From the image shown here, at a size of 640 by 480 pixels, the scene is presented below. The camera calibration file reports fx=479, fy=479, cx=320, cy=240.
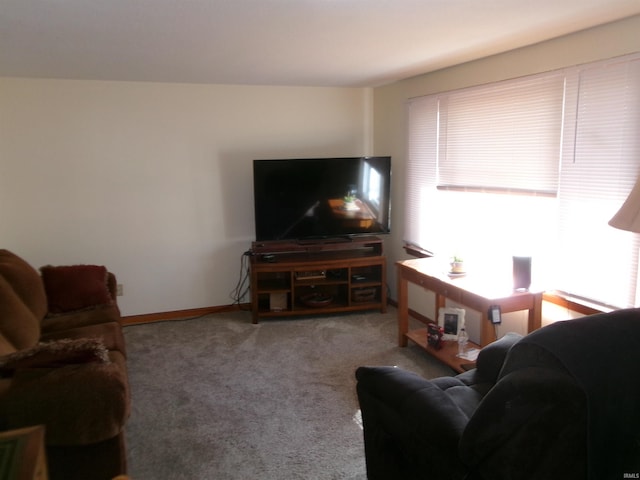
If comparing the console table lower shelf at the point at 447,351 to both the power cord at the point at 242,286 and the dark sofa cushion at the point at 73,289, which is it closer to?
the power cord at the point at 242,286

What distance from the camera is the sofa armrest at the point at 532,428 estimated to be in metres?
1.27

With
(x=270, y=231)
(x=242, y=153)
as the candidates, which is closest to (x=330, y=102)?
(x=242, y=153)

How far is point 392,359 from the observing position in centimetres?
353

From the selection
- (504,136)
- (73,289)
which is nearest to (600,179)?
(504,136)

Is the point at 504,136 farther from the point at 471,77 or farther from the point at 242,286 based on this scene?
the point at 242,286

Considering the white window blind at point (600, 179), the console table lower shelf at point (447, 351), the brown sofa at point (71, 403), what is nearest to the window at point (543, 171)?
the white window blind at point (600, 179)

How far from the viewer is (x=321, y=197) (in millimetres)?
4410

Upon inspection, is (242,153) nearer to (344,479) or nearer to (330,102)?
(330,102)

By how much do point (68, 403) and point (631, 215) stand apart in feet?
7.92

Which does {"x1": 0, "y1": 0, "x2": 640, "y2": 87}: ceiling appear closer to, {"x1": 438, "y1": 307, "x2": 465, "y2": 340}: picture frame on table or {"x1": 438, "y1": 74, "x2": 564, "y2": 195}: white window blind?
{"x1": 438, "y1": 74, "x2": 564, "y2": 195}: white window blind

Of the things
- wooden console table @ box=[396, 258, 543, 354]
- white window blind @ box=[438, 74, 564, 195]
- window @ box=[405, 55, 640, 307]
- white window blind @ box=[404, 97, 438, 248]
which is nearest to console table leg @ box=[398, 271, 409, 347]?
wooden console table @ box=[396, 258, 543, 354]

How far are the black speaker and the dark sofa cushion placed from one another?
9.11 ft

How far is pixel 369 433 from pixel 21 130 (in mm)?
3704

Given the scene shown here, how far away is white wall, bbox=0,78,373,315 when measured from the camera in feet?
13.1
